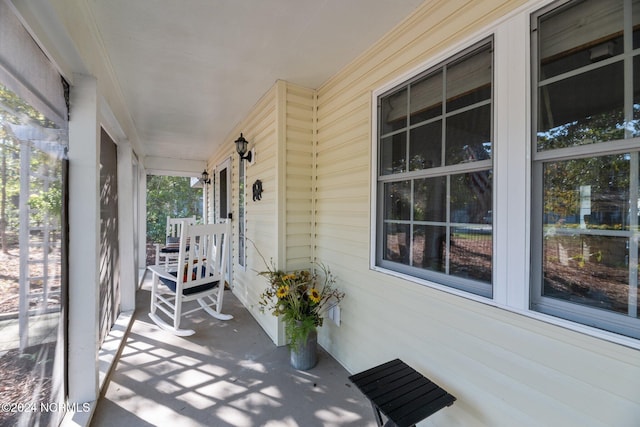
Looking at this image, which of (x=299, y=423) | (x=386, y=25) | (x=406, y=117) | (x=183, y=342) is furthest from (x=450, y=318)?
(x=183, y=342)

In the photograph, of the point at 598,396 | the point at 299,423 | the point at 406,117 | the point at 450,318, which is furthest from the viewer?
the point at 406,117

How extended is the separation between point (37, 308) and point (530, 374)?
2375 millimetres

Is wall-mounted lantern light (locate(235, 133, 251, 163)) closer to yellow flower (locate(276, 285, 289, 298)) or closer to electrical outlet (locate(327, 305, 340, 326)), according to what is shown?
yellow flower (locate(276, 285, 289, 298))

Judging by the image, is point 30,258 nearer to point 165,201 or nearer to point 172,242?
point 172,242

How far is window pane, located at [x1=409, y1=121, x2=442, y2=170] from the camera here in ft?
5.32

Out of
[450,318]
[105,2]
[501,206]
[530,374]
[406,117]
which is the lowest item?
[530,374]

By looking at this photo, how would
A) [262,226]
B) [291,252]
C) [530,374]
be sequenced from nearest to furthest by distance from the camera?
[530,374], [291,252], [262,226]

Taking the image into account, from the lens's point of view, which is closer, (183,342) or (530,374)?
(530,374)

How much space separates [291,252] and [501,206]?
189 cm

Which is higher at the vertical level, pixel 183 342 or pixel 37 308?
pixel 37 308

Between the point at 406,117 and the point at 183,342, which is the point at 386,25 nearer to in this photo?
the point at 406,117

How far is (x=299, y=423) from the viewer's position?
1710 mm

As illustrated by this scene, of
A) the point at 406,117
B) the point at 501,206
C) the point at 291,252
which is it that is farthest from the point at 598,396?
the point at 291,252

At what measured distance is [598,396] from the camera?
97 centimetres
